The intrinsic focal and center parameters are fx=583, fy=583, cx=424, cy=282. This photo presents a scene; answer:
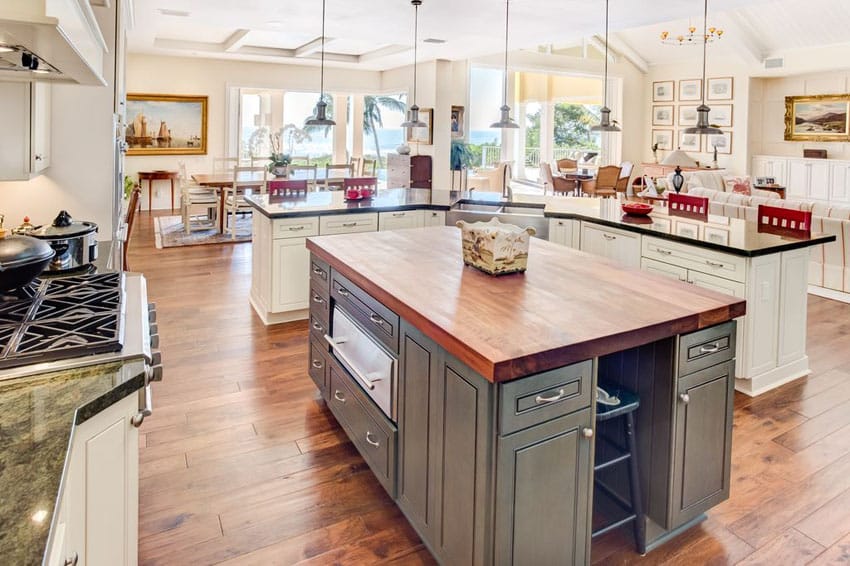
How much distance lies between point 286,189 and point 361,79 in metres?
7.15

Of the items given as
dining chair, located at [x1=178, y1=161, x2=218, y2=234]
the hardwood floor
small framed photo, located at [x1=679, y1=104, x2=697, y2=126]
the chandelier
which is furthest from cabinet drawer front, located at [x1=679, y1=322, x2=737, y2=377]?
small framed photo, located at [x1=679, y1=104, x2=697, y2=126]

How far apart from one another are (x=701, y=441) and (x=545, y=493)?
0.70m

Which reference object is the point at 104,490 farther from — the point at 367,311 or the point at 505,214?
the point at 505,214

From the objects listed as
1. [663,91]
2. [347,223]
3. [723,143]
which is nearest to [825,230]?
[347,223]

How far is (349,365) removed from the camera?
8.07 feet

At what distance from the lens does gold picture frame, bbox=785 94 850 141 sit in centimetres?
1002

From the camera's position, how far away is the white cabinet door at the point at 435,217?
4949 millimetres

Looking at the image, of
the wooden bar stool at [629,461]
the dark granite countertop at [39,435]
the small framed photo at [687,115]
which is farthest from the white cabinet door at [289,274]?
the small framed photo at [687,115]

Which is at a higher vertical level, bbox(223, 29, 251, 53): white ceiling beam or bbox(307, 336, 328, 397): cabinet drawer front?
bbox(223, 29, 251, 53): white ceiling beam

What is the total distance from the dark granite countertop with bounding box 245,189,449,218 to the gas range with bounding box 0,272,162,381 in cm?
246

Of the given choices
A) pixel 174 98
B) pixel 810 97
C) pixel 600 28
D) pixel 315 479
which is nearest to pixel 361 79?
pixel 174 98

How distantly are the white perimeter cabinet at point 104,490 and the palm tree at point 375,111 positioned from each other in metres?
11.5

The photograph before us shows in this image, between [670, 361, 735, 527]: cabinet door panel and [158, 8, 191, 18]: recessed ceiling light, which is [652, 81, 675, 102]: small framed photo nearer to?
[158, 8, 191, 18]: recessed ceiling light

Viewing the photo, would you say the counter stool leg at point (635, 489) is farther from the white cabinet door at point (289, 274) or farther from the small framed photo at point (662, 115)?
the small framed photo at point (662, 115)
